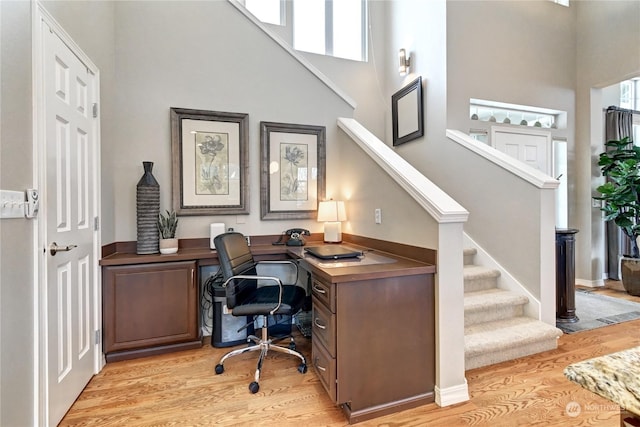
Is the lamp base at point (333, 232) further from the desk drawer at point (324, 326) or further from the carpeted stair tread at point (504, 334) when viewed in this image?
the carpeted stair tread at point (504, 334)

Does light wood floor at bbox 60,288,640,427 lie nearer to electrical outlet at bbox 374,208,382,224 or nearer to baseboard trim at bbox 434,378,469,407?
baseboard trim at bbox 434,378,469,407

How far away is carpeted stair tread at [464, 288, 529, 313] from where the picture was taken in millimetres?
2502

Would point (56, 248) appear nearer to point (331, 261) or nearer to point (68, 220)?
point (68, 220)

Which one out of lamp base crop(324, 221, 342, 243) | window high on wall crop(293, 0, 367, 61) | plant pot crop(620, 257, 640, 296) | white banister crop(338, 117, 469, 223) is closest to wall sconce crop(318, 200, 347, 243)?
lamp base crop(324, 221, 342, 243)

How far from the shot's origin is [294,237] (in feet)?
9.56

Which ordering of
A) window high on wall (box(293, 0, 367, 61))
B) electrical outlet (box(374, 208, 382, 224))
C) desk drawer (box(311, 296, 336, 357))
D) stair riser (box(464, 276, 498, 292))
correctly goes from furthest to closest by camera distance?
window high on wall (box(293, 0, 367, 61)) → stair riser (box(464, 276, 498, 292)) → electrical outlet (box(374, 208, 382, 224)) → desk drawer (box(311, 296, 336, 357))

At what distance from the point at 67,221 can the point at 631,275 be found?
609cm

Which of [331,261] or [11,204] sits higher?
[11,204]

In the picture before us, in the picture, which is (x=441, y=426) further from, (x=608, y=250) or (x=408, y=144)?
(x=608, y=250)

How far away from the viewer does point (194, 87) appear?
2822 mm

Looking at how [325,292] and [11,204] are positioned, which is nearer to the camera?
[11,204]

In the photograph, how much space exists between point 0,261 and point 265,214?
1981 mm

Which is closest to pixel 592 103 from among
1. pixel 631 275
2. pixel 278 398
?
pixel 631 275

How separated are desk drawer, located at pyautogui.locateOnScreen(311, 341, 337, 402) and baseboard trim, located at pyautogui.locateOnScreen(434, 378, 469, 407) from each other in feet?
2.19
